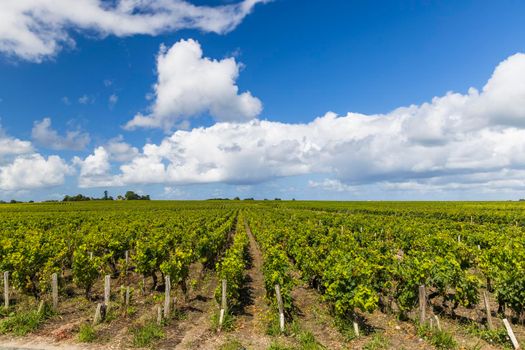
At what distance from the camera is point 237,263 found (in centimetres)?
1330

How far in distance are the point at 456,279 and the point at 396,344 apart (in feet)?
11.5

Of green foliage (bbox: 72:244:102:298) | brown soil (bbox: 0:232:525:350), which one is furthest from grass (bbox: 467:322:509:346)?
green foliage (bbox: 72:244:102:298)

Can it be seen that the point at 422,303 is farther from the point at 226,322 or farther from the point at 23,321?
the point at 23,321

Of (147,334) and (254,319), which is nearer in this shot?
(147,334)

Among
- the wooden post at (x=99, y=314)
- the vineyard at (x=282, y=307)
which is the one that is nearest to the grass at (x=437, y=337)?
the vineyard at (x=282, y=307)

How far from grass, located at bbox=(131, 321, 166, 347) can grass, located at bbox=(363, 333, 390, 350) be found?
19.9 ft

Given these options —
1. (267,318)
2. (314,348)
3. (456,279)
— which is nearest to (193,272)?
(267,318)

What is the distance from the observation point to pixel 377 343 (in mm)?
9570

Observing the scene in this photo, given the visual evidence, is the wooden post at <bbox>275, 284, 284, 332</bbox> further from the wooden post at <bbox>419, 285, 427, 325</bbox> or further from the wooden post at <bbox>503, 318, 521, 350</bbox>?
the wooden post at <bbox>503, 318, 521, 350</bbox>

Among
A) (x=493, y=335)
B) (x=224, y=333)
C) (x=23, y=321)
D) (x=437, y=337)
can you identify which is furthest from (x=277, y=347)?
(x=23, y=321)

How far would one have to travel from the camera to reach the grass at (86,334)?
1017 cm

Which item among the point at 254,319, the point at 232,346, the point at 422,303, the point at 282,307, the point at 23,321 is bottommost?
the point at 254,319

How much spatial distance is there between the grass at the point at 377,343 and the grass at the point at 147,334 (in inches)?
238

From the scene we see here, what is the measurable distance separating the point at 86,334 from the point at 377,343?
852cm
